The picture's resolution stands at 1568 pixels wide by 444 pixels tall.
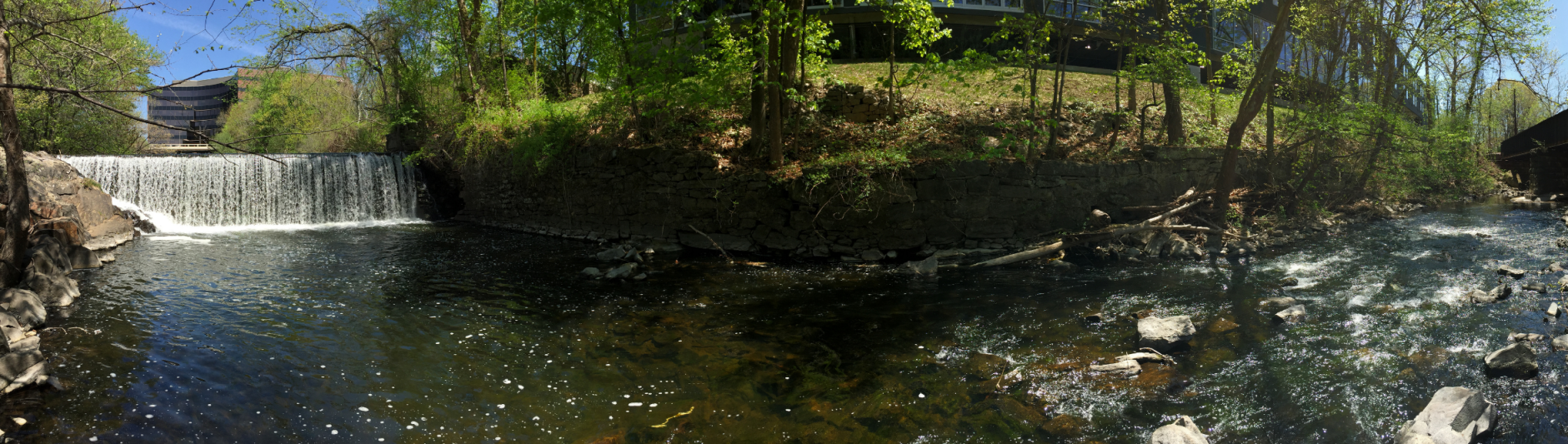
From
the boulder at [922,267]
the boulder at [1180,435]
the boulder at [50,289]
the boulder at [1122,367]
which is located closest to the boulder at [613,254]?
the boulder at [922,267]

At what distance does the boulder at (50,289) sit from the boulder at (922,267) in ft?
31.9

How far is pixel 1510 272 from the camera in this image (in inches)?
315

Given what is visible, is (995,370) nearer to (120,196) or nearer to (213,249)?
(213,249)

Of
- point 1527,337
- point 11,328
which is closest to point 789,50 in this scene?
point 1527,337

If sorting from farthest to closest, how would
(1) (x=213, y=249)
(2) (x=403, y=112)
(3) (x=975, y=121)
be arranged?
(2) (x=403, y=112), (3) (x=975, y=121), (1) (x=213, y=249)

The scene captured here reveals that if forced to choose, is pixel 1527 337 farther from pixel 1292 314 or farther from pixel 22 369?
pixel 22 369

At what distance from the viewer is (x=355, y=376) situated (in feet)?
17.6

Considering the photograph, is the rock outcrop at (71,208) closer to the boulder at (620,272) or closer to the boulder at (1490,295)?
the boulder at (620,272)

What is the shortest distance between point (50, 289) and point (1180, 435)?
422 inches

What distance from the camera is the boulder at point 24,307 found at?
253 inches

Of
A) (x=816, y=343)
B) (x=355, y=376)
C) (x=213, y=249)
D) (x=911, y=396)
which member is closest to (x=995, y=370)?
(x=911, y=396)

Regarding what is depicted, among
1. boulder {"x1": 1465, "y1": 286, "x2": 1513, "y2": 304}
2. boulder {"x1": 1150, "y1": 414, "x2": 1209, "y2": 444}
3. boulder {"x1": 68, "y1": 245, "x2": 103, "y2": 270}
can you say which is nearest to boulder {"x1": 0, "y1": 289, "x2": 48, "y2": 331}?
boulder {"x1": 68, "y1": 245, "x2": 103, "y2": 270}

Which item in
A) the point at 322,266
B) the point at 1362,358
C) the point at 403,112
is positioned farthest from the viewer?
the point at 403,112

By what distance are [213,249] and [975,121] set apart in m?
13.8
